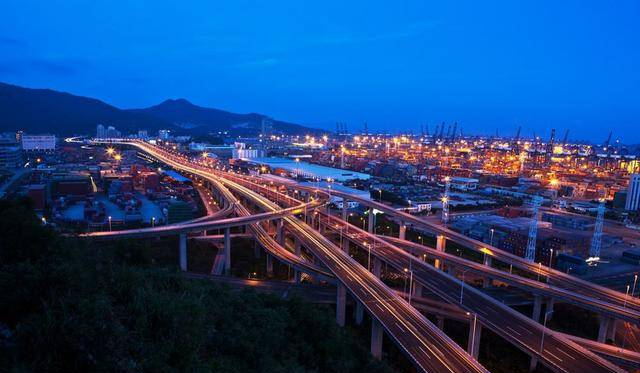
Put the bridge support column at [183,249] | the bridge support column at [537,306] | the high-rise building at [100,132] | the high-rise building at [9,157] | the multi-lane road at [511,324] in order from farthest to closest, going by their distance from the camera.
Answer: the high-rise building at [100,132]
the high-rise building at [9,157]
the bridge support column at [183,249]
the bridge support column at [537,306]
the multi-lane road at [511,324]

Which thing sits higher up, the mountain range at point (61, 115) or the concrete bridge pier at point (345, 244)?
the mountain range at point (61, 115)

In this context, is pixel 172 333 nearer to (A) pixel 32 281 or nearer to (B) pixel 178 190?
(A) pixel 32 281

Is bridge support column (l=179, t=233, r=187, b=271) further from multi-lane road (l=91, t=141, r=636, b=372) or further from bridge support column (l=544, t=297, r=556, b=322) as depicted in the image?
bridge support column (l=544, t=297, r=556, b=322)

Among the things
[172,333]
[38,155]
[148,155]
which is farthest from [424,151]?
[172,333]

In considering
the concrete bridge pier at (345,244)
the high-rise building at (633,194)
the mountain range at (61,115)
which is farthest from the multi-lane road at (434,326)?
the mountain range at (61,115)

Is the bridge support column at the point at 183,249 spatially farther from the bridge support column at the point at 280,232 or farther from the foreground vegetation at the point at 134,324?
the foreground vegetation at the point at 134,324

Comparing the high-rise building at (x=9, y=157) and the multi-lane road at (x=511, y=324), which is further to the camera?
the high-rise building at (x=9, y=157)

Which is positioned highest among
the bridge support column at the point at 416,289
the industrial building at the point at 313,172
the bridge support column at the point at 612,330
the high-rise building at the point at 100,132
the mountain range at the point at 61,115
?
the mountain range at the point at 61,115
